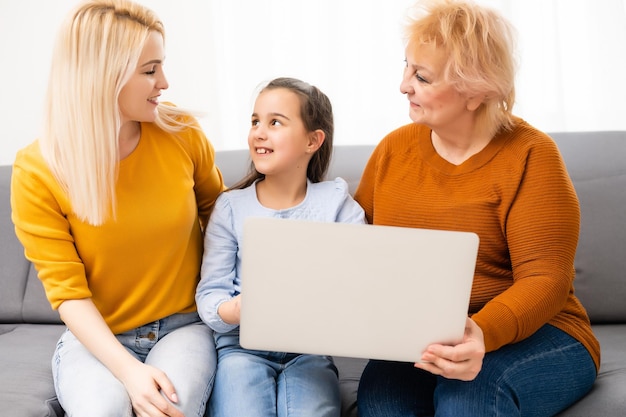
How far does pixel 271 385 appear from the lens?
4.77 feet

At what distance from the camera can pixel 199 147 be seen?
169 cm

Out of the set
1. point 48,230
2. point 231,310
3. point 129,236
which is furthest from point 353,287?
point 48,230

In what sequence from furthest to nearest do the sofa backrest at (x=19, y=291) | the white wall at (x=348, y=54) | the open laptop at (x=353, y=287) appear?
the white wall at (x=348, y=54) → the sofa backrest at (x=19, y=291) → the open laptop at (x=353, y=287)

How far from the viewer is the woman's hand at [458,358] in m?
1.23

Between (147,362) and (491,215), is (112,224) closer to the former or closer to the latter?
(147,362)

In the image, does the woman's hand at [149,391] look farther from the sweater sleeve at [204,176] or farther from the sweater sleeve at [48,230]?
the sweater sleeve at [204,176]

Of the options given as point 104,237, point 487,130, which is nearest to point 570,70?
point 487,130

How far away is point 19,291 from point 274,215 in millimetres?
850

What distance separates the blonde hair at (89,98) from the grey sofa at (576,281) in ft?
1.43

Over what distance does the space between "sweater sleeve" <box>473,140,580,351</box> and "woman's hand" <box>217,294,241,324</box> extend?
454 mm

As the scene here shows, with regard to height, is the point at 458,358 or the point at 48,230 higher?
the point at 48,230

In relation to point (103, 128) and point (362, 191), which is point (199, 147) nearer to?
point (103, 128)

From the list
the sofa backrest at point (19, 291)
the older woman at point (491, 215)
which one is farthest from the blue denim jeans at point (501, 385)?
the sofa backrest at point (19, 291)

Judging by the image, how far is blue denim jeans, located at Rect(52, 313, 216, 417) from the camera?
135cm
